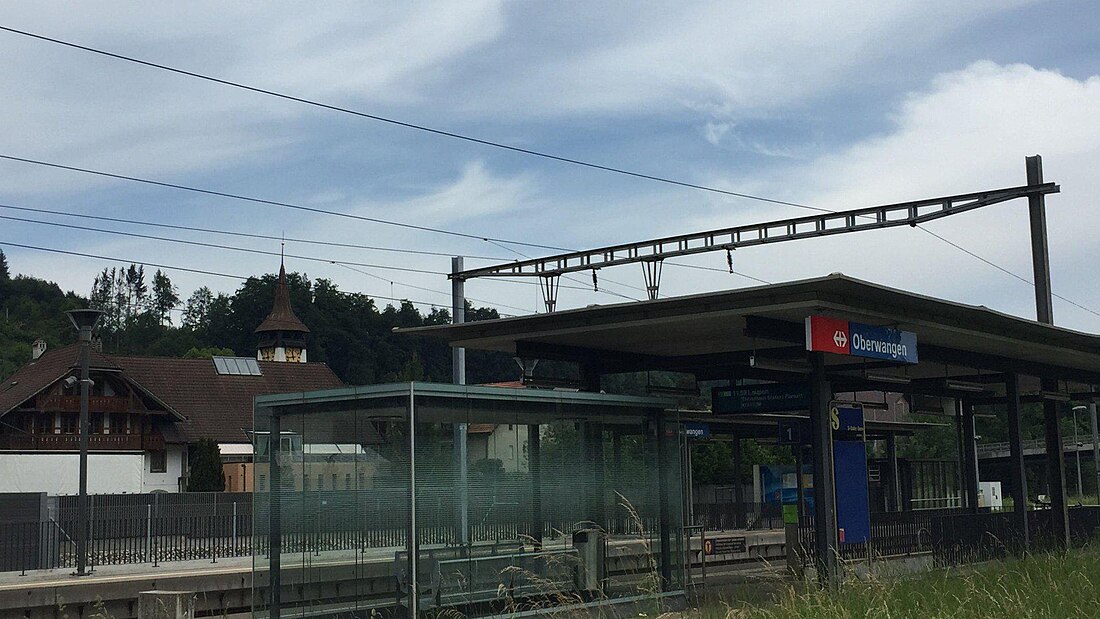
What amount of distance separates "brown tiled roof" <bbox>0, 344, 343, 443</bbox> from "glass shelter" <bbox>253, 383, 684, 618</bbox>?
151 feet

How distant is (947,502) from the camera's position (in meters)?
43.5

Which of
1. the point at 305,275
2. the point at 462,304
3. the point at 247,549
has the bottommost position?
the point at 247,549

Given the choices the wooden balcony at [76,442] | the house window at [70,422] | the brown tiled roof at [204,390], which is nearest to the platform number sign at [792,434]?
the brown tiled roof at [204,390]

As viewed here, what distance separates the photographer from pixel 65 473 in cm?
5753

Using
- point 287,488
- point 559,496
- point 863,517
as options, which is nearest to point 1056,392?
point 863,517

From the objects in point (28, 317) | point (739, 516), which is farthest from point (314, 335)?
point (739, 516)

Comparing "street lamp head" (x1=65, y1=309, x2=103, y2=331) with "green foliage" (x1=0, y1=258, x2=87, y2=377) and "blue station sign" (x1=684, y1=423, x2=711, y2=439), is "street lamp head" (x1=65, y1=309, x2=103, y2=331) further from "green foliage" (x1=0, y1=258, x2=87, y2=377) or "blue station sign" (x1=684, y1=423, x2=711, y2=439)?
"green foliage" (x1=0, y1=258, x2=87, y2=377)

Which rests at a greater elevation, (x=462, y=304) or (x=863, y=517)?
(x=462, y=304)

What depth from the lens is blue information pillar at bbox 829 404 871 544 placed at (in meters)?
18.4

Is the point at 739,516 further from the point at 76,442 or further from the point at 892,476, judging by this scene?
the point at 76,442

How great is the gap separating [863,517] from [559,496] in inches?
231

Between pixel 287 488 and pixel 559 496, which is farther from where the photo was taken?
pixel 559 496

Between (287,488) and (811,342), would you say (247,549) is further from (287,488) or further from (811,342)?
(811,342)

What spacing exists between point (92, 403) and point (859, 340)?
4983 centimetres
